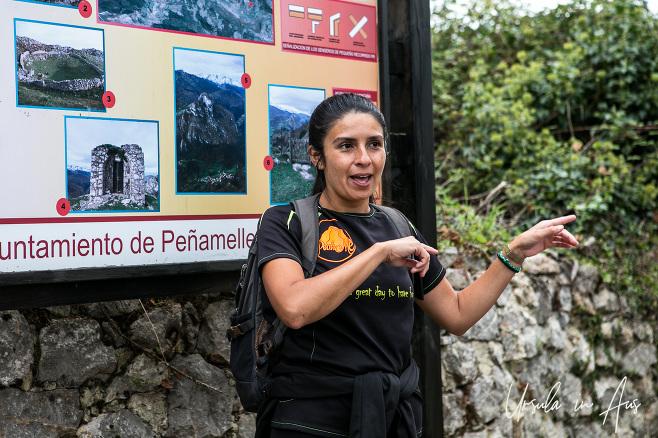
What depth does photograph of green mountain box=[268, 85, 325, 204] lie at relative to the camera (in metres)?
2.72

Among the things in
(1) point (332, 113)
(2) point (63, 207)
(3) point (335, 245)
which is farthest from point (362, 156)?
(2) point (63, 207)

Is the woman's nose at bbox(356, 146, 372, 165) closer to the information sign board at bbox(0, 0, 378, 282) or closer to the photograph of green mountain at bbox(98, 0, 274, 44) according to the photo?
the information sign board at bbox(0, 0, 378, 282)

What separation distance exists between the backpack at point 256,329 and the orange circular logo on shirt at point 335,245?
0.10ft

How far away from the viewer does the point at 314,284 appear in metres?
1.85

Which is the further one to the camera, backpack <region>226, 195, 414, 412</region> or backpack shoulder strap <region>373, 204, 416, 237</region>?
backpack shoulder strap <region>373, 204, 416, 237</region>

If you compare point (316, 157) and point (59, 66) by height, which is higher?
point (59, 66)

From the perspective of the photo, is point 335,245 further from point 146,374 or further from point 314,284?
point 146,374

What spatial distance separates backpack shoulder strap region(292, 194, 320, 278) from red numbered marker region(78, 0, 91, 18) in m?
0.98

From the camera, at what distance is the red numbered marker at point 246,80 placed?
2.65 meters

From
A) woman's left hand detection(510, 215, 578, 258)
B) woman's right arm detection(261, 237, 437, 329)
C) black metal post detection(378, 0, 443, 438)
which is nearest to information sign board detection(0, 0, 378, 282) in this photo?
black metal post detection(378, 0, 443, 438)

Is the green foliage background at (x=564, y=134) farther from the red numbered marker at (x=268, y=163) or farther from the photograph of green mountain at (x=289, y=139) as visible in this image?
the red numbered marker at (x=268, y=163)

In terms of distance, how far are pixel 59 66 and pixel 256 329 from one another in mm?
1115

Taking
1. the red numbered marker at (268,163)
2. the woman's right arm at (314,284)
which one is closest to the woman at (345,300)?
the woman's right arm at (314,284)

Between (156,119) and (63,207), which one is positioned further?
(156,119)
